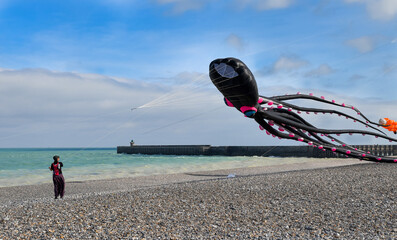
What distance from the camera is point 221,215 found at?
8789 mm

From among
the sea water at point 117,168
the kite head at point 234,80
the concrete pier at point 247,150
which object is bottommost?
the sea water at point 117,168

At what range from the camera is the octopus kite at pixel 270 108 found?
29.8 feet

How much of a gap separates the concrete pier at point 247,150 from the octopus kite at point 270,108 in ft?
114

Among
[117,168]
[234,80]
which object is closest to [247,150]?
[117,168]

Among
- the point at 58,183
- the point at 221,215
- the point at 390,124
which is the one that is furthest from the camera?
the point at 390,124

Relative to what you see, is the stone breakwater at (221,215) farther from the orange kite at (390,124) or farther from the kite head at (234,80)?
the orange kite at (390,124)

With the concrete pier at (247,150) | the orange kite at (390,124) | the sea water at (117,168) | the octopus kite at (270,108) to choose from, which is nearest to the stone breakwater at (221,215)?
the octopus kite at (270,108)

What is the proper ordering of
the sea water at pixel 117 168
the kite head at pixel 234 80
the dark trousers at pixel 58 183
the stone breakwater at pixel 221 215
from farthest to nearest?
the sea water at pixel 117 168
the dark trousers at pixel 58 183
the kite head at pixel 234 80
the stone breakwater at pixel 221 215

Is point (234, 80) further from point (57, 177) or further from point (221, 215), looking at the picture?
point (57, 177)

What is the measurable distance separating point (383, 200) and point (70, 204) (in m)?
9.11

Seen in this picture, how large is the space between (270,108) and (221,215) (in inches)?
Result: 150

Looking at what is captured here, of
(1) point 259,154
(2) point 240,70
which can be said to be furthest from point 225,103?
(1) point 259,154

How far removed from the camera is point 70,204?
10383mm

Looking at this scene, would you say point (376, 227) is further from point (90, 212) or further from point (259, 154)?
point (259, 154)
